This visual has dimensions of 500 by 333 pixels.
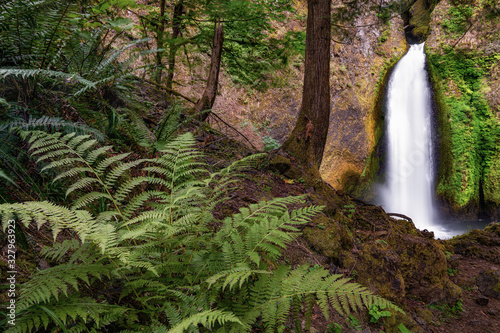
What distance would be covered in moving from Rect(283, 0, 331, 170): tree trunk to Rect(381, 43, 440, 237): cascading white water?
27.4 feet

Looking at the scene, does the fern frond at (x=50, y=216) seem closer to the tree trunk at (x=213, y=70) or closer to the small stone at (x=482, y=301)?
the tree trunk at (x=213, y=70)

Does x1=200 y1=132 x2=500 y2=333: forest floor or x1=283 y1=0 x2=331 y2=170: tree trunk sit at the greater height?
x1=283 y1=0 x2=331 y2=170: tree trunk

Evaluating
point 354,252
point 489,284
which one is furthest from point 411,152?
point 354,252

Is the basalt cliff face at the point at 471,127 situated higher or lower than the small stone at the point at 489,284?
higher

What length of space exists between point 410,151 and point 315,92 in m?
8.82

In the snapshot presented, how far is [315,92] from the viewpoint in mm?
4238

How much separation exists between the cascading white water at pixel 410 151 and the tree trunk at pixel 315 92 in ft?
27.4

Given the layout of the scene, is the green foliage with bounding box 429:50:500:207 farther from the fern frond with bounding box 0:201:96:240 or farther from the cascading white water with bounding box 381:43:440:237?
the fern frond with bounding box 0:201:96:240

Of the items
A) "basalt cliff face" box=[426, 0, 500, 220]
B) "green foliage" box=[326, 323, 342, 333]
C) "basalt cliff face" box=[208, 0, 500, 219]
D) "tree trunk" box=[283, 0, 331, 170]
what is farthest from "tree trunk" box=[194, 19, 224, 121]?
"basalt cliff face" box=[426, 0, 500, 220]

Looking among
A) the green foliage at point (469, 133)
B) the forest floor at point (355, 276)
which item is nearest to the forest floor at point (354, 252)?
the forest floor at point (355, 276)

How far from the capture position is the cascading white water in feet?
35.7

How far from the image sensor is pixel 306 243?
8.20ft

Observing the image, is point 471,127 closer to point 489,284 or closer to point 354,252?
point 489,284

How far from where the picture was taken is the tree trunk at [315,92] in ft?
13.6
